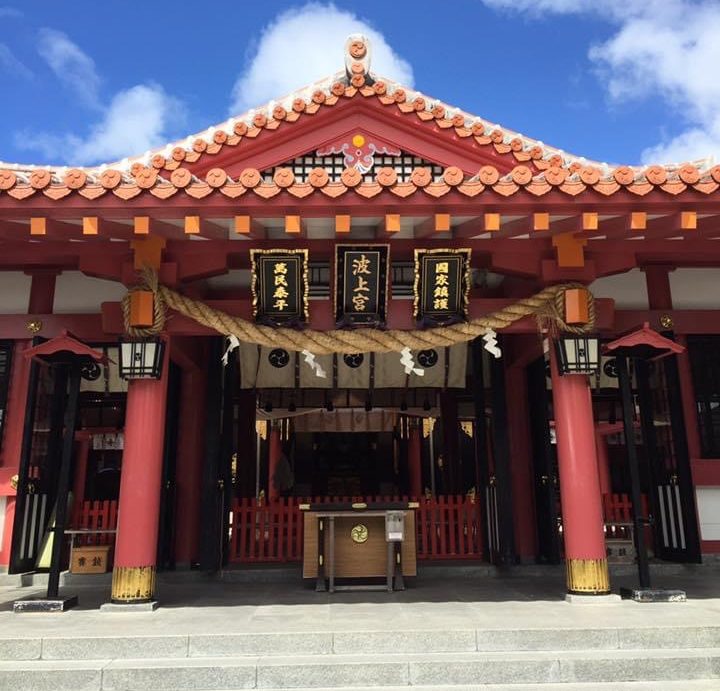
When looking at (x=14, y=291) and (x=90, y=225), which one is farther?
(x=14, y=291)

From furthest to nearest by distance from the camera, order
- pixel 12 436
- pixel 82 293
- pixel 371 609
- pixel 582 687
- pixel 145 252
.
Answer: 1. pixel 82 293
2. pixel 12 436
3. pixel 145 252
4. pixel 371 609
5. pixel 582 687

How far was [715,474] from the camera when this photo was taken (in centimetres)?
724

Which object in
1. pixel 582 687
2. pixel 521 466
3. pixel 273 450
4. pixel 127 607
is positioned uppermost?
pixel 273 450

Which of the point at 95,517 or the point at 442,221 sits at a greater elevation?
the point at 442,221

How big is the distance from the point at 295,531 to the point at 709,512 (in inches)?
207

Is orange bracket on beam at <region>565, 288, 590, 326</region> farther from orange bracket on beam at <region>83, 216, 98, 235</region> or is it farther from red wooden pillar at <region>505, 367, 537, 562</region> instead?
orange bracket on beam at <region>83, 216, 98, 235</region>

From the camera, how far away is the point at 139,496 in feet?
18.0

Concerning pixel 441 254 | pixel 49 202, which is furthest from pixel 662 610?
pixel 49 202

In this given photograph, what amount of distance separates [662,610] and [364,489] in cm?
1026

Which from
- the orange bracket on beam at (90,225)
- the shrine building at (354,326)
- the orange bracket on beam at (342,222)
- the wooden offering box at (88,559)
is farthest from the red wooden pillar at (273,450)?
the orange bracket on beam at (342,222)

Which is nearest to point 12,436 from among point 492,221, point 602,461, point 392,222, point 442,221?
point 392,222

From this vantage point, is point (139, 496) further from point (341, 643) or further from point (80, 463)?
point (80, 463)

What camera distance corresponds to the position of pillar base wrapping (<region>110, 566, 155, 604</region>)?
17.4ft

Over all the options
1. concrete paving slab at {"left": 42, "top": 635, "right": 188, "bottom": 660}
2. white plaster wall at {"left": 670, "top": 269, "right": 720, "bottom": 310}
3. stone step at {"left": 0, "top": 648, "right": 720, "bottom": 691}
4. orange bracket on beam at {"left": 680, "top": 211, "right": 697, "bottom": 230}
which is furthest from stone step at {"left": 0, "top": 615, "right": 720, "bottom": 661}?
white plaster wall at {"left": 670, "top": 269, "right": 720, "bottom": 310}
